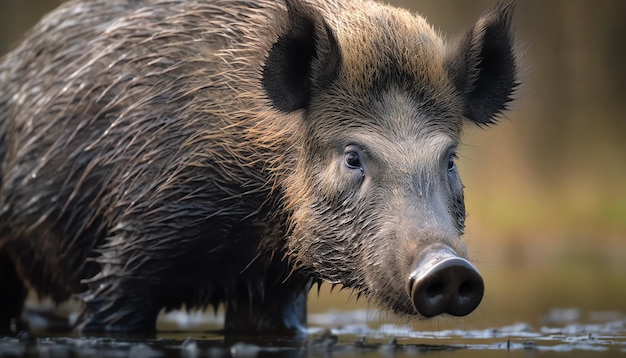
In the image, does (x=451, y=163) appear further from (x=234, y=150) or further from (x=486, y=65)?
(x=234, y=150)

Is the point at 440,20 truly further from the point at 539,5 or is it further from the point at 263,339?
the point at 263,339

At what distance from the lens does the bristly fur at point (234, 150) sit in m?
6.79

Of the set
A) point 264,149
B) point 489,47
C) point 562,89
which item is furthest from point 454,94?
point 562,89

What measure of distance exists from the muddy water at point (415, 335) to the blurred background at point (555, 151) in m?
3.84

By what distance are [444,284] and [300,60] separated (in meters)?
1.90

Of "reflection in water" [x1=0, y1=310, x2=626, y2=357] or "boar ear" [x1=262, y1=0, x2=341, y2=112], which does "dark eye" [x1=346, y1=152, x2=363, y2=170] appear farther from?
"reflection in water" [x1=0, y1=310, x2=626, y2=357]

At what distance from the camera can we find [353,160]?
22.4 ft

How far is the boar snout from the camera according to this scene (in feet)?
18.7

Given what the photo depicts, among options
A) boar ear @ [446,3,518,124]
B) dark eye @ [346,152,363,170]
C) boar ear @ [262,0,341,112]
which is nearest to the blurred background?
boar ear @ [446,3,518,124]

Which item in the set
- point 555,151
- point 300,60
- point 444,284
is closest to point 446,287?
point 444,284

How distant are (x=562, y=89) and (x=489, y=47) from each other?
11835 mm

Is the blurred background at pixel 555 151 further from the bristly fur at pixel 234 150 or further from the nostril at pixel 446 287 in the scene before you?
the nostril at pixel 446 287

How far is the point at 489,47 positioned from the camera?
741 centimetres

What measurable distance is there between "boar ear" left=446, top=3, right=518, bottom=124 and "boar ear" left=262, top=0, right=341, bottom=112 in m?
0.78
